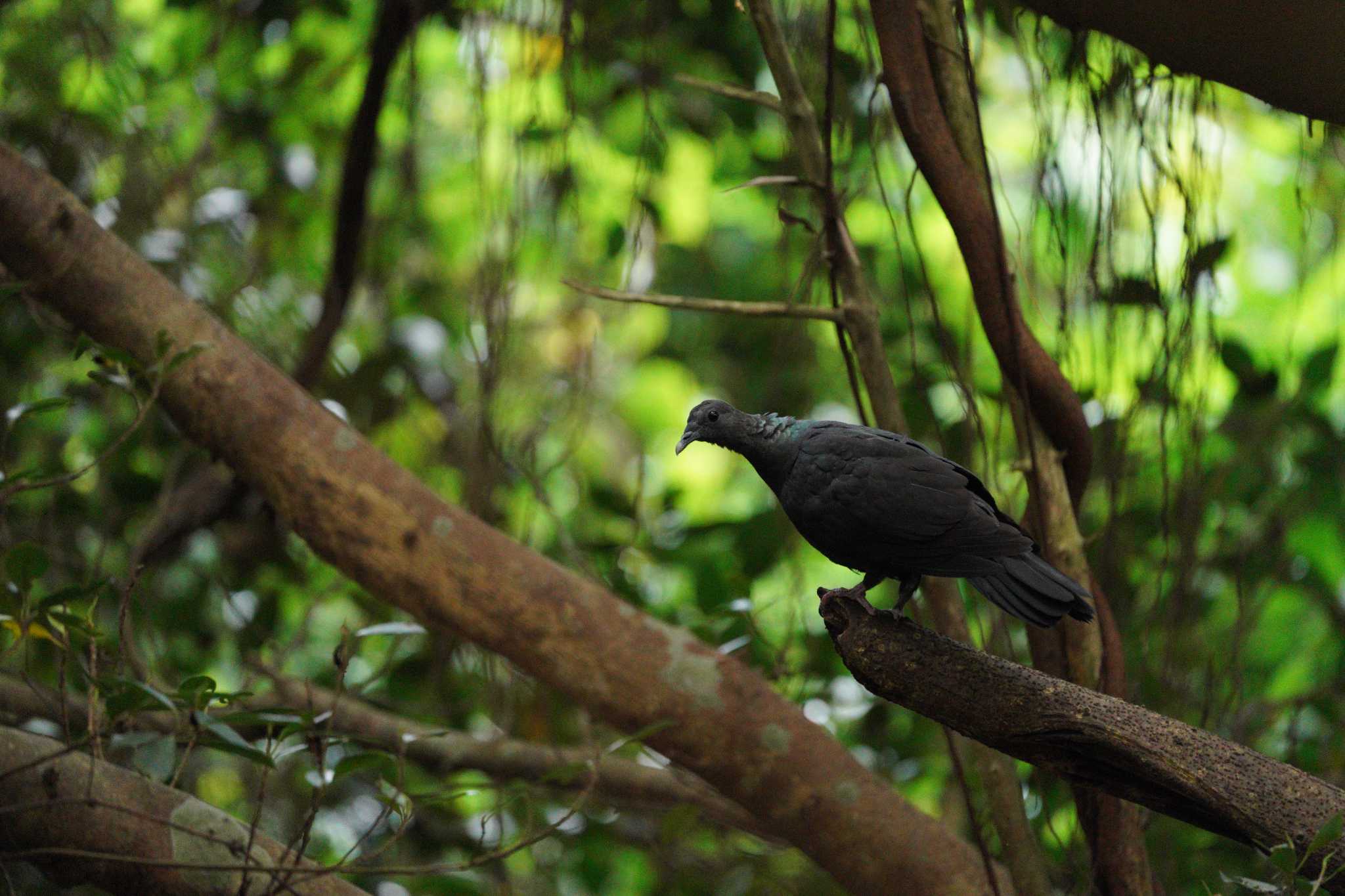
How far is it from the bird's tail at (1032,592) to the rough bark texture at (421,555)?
1144mm

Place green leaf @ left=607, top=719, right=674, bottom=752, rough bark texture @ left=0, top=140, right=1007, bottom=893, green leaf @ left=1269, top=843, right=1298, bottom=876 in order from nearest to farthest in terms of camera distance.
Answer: green leaf @ left=1269, top=843, right=1298, bottom=876, green leaf @ left=607, top=719, right=674, bottom=752, rough bark texture @ left=0, top=140, right=1007, bottom=893

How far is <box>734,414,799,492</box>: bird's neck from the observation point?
1.92 meters

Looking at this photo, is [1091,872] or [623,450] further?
[623,450]

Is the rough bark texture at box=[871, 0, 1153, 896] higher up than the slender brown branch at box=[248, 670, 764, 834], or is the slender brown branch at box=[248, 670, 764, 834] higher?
the rough bark texture at box=[871, 0, 1153, 896]

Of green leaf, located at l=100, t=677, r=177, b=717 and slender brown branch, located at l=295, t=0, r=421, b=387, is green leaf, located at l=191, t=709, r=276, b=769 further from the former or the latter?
slender brown branch, located at l=295, t=0, r=421, b=387

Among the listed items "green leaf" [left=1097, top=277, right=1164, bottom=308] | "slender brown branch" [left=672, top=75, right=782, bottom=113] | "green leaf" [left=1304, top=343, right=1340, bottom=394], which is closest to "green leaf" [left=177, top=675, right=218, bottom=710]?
"slender brown branch" [left=672, top=75, right=782, bottom=113]

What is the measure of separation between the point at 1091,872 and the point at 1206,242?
1395mm

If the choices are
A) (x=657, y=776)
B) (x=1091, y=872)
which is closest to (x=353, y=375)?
(x=657, y=776)

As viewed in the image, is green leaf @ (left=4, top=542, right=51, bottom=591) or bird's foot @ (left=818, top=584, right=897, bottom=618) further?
green leaf @ (left=4, top=542, right=51, bottom=591)

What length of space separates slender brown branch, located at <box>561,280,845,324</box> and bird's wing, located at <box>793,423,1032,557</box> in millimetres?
544

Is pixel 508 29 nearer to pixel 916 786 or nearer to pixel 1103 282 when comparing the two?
pixel 1103 282

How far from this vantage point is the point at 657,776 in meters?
3.67

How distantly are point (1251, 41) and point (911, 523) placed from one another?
93cm

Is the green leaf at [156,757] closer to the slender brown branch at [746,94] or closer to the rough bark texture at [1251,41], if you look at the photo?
the slender brown branch at [746,94]
